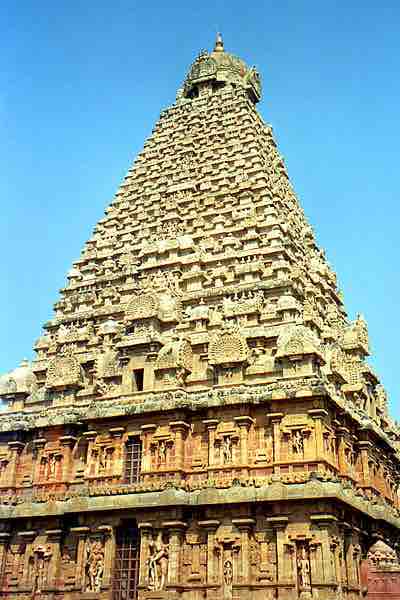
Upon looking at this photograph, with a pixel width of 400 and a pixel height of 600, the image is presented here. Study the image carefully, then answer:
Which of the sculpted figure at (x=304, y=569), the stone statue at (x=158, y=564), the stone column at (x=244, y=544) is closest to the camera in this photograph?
the sculpted figure at (x=304, y=569)

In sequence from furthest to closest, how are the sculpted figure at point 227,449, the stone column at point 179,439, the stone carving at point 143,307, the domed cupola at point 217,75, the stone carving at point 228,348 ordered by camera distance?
the domed cupola at point 217,75 → the stone carving at point 143,307 → the stone carving at point 228,348 → the stone column at point 179,439 → the sculpted figure at point 227,449

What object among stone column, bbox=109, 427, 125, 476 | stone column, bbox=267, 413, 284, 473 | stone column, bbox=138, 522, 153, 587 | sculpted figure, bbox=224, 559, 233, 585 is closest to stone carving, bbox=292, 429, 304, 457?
stone column, bbox=267, 413, 284, 473

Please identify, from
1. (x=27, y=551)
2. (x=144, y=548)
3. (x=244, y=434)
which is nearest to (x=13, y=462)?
(x=27, y=551)

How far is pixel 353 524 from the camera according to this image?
98.4 feet

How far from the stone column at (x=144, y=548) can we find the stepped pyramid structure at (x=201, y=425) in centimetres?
8

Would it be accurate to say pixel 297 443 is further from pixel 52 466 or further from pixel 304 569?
pixel 52 466

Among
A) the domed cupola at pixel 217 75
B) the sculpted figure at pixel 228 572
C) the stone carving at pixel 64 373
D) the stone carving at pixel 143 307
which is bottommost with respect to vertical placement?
the sculpted figure at pixel 228 572

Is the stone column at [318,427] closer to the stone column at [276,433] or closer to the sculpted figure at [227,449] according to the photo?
the stone column at [276,433]

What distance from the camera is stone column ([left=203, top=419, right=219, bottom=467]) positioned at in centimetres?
2985

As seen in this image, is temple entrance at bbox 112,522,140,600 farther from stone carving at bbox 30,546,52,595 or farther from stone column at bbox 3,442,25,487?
stone column at bbox 3,442,25,487

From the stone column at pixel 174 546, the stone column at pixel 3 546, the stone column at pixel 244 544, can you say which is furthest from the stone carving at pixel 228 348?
the stone column at pixel 3 546

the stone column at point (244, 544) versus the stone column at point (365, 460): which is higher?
the stone column at point (365, 460)

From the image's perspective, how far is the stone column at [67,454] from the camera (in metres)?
33.0

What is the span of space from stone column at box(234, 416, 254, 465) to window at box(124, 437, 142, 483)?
4954 millimetres
